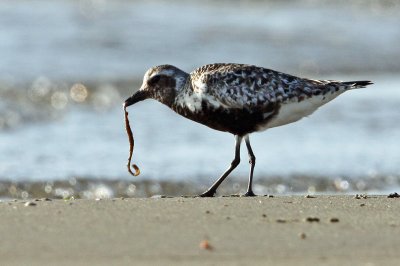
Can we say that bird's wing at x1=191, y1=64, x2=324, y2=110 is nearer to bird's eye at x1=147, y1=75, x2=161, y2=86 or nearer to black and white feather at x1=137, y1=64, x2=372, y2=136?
black and white feather at x1=137, y1=64, x2=372, y2=136

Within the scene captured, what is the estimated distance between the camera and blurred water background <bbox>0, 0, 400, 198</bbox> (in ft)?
29.7

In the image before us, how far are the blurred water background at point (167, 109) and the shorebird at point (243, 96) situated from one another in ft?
5.58

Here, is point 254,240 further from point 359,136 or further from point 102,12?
point 102,12

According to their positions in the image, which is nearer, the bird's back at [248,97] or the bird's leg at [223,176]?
the bird's back at [248,97]

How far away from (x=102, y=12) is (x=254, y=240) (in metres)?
18.2

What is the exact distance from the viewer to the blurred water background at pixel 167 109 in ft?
29.7

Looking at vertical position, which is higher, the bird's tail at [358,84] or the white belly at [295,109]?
the bird's tail at [358,84]

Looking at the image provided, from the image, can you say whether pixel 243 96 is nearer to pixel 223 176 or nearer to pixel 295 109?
pixel 295 109

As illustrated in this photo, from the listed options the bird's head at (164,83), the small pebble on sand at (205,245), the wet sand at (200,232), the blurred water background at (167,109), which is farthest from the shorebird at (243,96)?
the small pebble on sand at (205,245)

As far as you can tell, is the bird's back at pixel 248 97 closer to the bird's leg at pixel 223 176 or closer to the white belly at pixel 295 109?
the white belly at pixel 295 109

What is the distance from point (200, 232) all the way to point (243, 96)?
69.9 inches

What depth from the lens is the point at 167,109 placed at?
12.1 m

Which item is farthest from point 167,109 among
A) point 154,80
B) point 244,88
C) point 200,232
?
point 200,232

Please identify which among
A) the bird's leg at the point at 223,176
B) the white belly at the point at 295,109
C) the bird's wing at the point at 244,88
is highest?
the bird's wing at the point at 244,88
